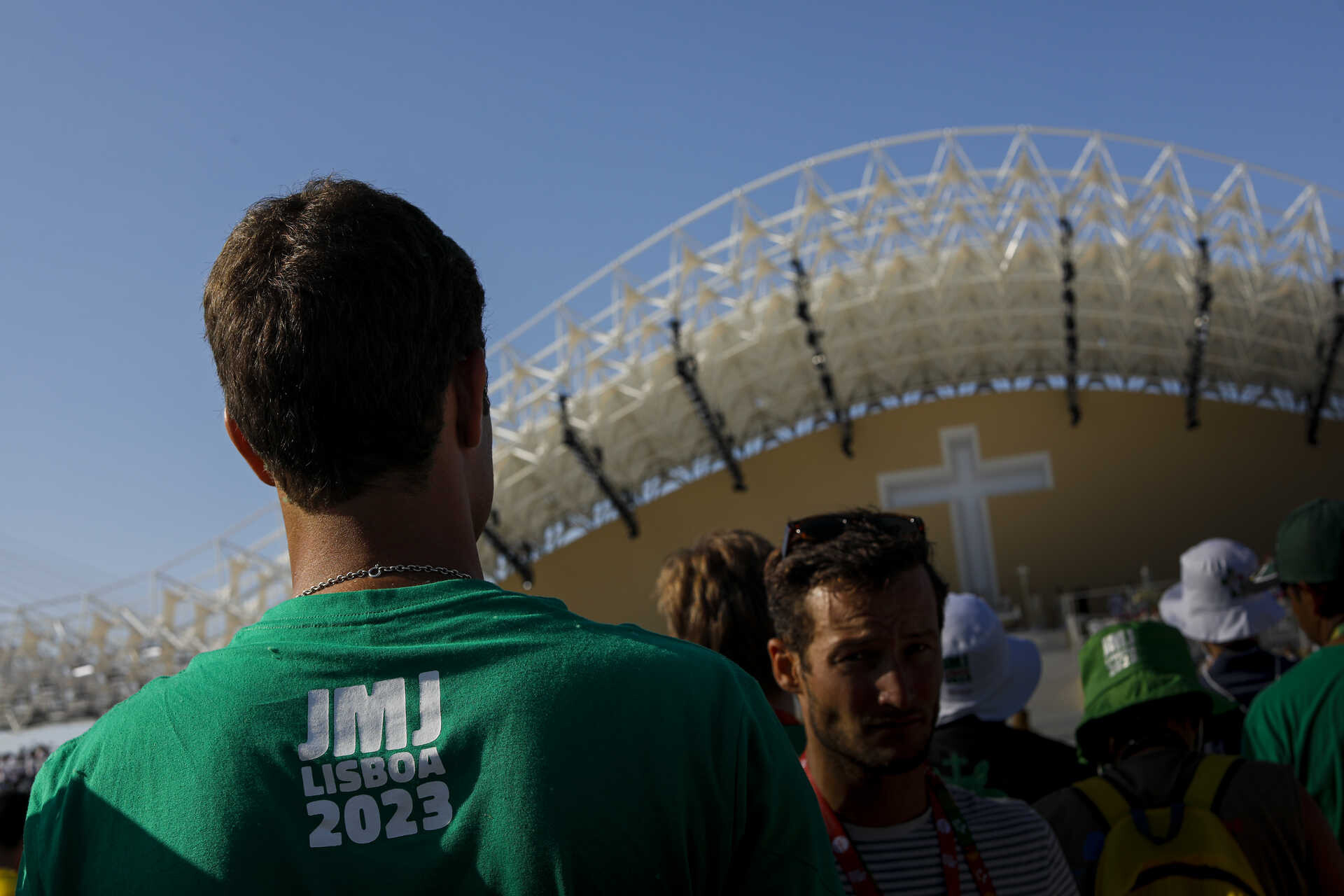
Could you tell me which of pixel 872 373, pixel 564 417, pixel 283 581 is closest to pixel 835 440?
pixel 872 373

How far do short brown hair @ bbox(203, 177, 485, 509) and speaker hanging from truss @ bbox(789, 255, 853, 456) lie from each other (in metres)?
23.8

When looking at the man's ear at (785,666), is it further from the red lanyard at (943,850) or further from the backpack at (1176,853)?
the backpack at (1176,853)

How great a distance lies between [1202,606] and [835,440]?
26790mm

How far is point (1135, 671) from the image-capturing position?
2.84m

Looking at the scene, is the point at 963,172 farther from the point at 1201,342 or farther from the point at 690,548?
the point at 690,548

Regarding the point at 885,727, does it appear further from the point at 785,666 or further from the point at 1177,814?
the point at 1177,814

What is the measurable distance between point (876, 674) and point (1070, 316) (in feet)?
86.7

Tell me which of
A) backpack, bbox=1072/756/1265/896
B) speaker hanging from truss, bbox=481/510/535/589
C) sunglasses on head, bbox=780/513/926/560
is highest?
speaker hanging from truss, bbox=481/510/535/589

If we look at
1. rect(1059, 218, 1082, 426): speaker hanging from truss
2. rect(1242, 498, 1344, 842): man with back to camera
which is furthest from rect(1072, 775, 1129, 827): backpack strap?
rect(1059, 218, 1082, 426): speaker hanging from truss

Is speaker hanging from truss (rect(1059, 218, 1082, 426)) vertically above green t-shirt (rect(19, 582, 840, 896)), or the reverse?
speaker hanging from truss (rect(1059, 218, 1082, 426))

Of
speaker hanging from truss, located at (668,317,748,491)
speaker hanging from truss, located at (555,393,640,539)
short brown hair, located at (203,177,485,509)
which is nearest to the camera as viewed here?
short brown hair, located at (203,177,485,509)

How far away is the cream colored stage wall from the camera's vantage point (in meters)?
30.7

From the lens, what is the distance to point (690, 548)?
3084 millimetres

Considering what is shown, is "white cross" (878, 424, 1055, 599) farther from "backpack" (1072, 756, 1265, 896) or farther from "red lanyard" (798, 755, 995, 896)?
"red lanyard" (798, 755, 995, 896)
